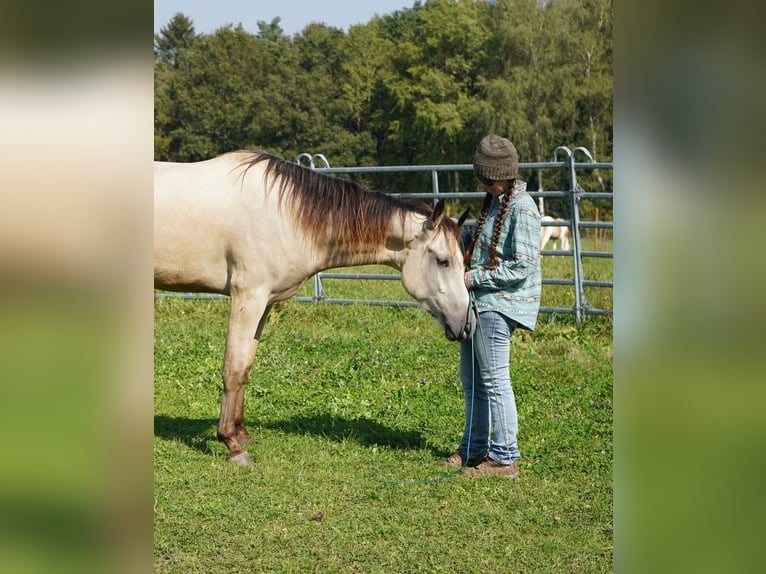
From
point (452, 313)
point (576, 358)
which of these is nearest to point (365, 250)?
point (452, 313)

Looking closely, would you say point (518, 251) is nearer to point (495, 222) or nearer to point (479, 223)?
point (495, 222)

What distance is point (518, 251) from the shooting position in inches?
161

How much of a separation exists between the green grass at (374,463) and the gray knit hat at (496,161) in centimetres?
161

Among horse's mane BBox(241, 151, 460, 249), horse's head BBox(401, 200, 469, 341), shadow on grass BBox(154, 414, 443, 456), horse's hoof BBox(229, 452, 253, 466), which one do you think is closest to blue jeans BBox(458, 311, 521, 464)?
horse's head BBox(401, 200, 469, 341)

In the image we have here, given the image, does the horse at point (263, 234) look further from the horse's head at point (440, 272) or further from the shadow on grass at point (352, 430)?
the shadow on grass at point (352, 430)

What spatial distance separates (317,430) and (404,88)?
45319 mm

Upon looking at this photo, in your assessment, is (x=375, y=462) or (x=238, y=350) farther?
(x=238, y=350)

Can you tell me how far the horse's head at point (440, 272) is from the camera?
443cm

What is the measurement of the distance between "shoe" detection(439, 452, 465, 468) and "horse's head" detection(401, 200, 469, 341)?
0.69 meters

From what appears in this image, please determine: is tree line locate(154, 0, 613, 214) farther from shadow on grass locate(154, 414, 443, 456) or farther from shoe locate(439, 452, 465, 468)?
shoe locate(439, 452, 465, 468)

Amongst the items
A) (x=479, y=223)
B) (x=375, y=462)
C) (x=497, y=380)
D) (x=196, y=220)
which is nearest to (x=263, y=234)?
(x=196, y=220)
